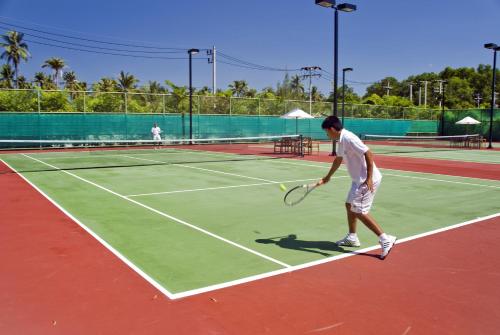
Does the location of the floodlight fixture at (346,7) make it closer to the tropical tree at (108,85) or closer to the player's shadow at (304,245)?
the player's shadow at (304,245)

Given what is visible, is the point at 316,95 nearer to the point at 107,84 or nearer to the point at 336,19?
the point at 107,84

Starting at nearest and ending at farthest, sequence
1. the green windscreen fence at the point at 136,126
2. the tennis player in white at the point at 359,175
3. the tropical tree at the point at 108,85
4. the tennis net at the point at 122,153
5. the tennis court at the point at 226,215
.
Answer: the tennis court at the point at 226,215
the tennis player in white at the point at 359,175
the tennis net at the point at 122,153
the green windscreen fence at the point at 136,126
the tropical tree at the point at 108,85

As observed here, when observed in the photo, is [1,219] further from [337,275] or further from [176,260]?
[337,275]

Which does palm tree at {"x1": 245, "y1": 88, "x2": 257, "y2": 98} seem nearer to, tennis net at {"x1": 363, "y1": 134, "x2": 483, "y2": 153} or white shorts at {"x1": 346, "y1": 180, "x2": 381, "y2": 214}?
tennis net at {"x1": 363, "y1": 134, "x2": 483, "y2": 153}

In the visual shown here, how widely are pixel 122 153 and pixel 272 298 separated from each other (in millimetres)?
19817

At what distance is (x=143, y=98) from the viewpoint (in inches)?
1202

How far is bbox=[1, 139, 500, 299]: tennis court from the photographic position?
16.7ft

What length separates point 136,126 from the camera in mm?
29000

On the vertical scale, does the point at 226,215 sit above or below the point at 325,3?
below

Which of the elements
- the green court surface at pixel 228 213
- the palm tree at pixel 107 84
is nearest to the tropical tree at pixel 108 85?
the palm tree at pixel 107 84

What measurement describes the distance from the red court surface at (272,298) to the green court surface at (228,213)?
0.35 metres

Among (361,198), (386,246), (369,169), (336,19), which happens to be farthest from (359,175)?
(336,19)

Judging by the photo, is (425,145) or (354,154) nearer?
(354,154)

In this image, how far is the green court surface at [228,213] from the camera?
17.2ft
